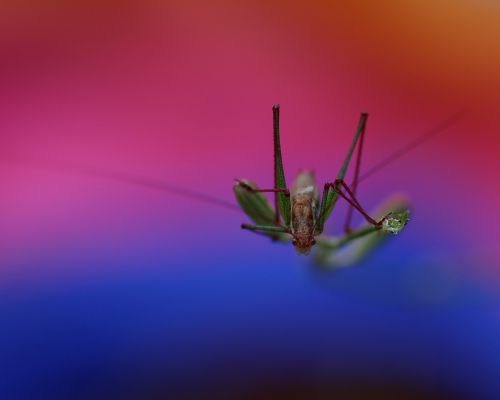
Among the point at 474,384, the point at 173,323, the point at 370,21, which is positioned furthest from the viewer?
the point at 370,21

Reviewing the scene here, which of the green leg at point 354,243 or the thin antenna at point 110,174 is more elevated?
the thin antenna at point 110,174

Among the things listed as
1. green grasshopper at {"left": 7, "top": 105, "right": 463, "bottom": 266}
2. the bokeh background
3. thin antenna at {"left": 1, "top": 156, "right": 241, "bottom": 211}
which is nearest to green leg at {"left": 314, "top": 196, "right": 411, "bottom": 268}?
green grasshopper at {"left": 7, "top": 105, "right": 463, "bottom": 266}

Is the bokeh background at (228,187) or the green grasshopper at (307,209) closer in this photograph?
the green grasshopper at (307,209)

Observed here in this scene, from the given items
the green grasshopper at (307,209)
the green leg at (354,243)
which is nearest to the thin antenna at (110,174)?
the green leg at (354,243)

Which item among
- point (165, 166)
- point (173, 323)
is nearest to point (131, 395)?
point (173, 323)

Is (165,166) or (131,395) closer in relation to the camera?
(131,395)

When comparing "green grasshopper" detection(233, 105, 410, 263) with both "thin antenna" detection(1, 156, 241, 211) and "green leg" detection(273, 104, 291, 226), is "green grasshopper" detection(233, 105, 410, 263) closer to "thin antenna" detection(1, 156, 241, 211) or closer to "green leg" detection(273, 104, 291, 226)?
"green leg" detection(273, 104, 291, 226)

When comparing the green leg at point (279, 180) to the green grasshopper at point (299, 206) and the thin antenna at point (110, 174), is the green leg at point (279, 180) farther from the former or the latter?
the thin antenna at point (110, 174)

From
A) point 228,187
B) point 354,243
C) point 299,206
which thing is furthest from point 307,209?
point 228,187

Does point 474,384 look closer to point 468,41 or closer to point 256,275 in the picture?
point 256,275
